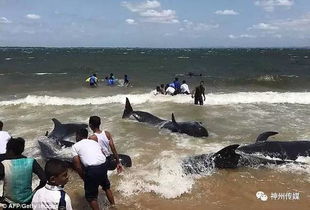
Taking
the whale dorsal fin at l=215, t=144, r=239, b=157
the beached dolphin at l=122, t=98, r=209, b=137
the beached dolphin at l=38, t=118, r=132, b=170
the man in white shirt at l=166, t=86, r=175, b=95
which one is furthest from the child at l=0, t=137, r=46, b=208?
the man in white shirt at l=166, t=86, r=175, b=95

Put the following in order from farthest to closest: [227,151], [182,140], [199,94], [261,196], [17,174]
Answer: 1. [199,94]
2. [182,140]
3. [227,151]
4. [261,196]
5. [17,174]

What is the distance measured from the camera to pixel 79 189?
935cm

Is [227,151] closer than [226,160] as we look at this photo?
Answer: Yes

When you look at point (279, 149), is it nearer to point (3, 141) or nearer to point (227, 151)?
point (227, 151)

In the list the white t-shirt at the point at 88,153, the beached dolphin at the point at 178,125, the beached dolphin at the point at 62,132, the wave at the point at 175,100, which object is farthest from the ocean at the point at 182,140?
the white t-shirt at the point at 88,153

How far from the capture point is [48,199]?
4543mm

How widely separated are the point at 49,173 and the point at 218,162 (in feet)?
21.7

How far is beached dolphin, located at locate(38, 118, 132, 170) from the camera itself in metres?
10.9

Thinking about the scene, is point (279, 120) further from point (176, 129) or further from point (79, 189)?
point (79, 189)

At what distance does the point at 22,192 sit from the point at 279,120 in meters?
14.4

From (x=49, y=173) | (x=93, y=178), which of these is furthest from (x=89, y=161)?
(x=49, y=173)

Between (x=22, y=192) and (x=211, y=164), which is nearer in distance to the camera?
(x=22, y=192)

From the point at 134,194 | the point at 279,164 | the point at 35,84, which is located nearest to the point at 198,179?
the point at 134,194

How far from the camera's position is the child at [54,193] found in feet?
14.9
